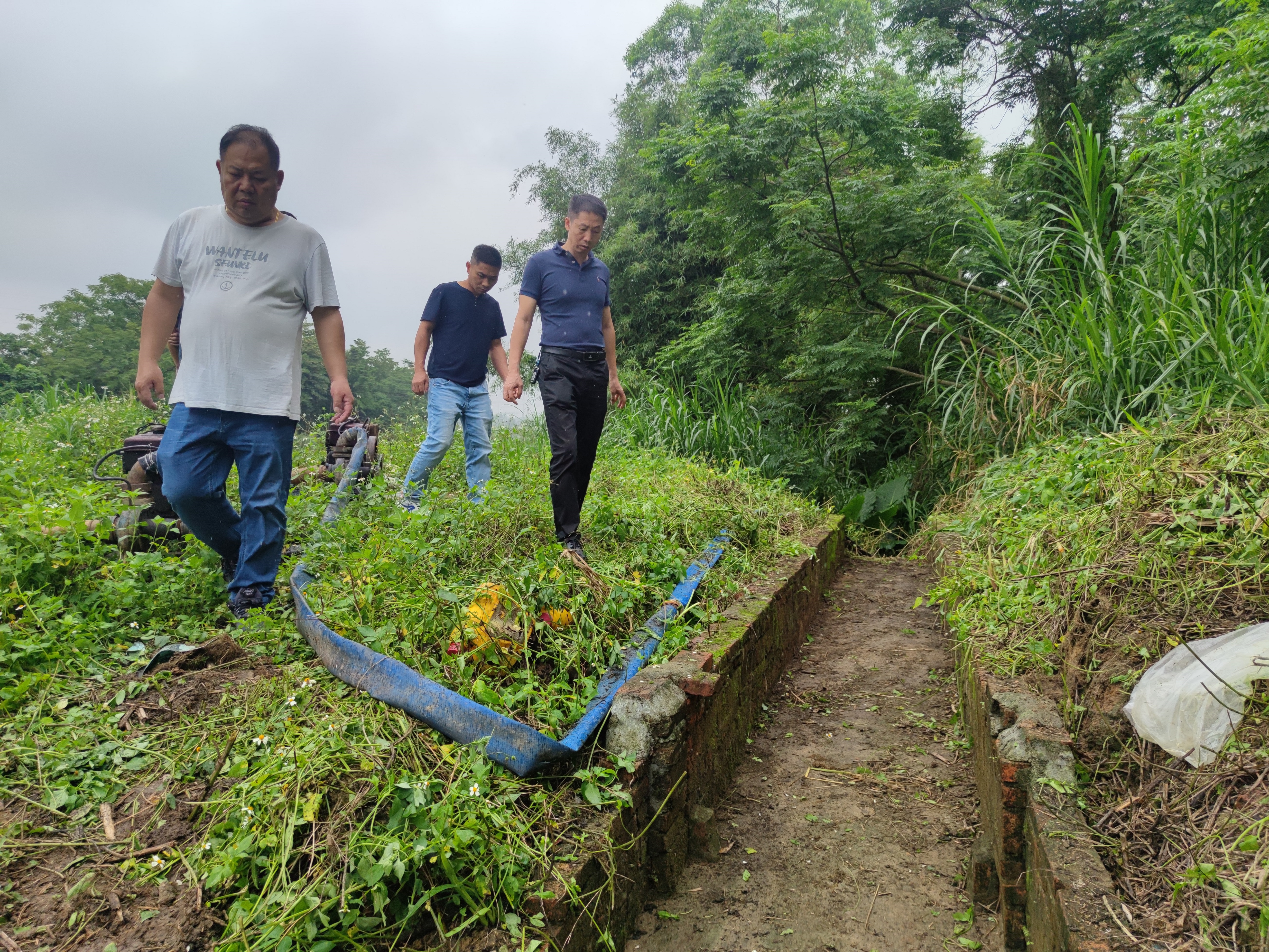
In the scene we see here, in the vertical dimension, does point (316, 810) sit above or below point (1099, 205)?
below

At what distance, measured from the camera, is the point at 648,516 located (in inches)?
158

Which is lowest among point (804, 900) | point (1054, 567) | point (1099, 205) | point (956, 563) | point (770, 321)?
point (804, 900)

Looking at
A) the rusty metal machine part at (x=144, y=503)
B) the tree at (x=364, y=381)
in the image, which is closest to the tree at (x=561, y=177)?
the tree at (x=364, y=381)

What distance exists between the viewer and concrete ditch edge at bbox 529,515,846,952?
1.69 meters

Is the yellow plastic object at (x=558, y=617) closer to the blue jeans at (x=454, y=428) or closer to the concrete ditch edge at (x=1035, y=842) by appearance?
the concrete ditch edge at (x=1035, y=842)

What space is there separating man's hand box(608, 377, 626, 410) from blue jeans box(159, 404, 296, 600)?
1.63m

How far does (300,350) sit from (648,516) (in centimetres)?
191

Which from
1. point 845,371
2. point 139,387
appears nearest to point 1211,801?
point 139,387

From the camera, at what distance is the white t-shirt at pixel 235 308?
275 centimetres

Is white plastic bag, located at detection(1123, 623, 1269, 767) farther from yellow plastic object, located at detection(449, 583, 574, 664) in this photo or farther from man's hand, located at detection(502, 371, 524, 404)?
man's hand, located at detection(502, 371, 524, 404)

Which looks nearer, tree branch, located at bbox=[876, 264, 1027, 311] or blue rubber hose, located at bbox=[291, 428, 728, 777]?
blue rubber hose, located at bbox=[291, 428, 728, 777]

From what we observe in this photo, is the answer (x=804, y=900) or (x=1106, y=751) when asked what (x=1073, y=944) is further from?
(x=804, y=900)

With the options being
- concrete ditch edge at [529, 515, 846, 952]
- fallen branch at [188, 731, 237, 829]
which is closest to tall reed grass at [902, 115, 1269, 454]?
concrete ditch edge at [529, 515, 846, 952]

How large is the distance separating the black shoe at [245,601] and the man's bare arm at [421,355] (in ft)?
7.40
